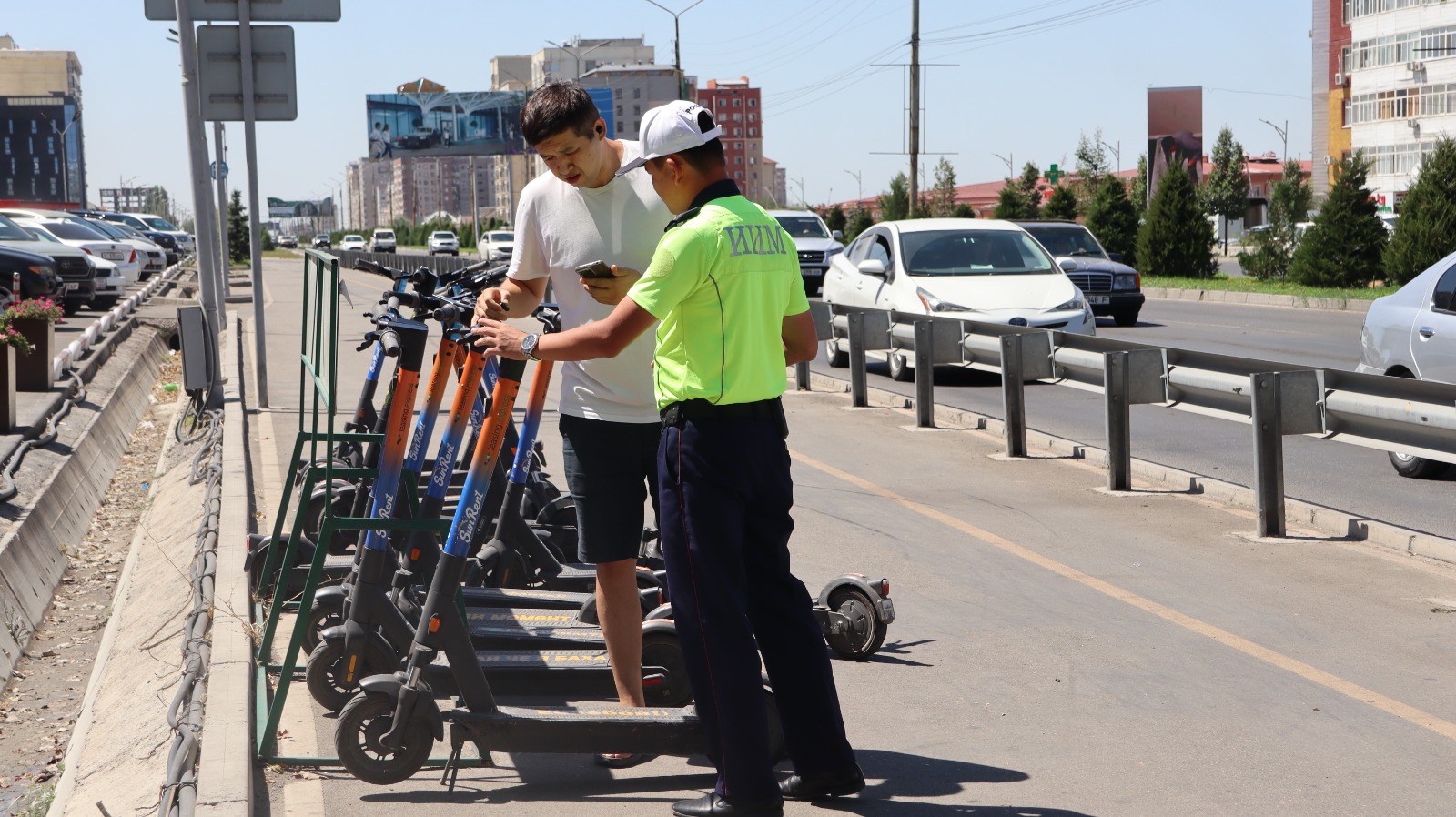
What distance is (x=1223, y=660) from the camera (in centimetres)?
546

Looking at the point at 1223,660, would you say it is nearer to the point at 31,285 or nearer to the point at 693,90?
the point at 31,285

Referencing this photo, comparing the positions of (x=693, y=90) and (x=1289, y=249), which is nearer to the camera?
(x=1289, y=249)

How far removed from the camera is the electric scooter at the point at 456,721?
4.11m

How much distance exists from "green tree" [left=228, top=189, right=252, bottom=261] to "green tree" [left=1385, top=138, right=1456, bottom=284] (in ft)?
145

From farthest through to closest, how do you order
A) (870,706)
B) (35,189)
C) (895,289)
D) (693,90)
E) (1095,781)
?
(35,189)
(693,90)
(895,289)
(870,706)
(1095,781)

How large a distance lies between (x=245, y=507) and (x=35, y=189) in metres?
175

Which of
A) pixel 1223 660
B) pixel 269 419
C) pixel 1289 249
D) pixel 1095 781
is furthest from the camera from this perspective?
pixel 1289 249

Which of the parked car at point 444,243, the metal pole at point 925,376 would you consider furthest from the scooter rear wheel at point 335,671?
the parked car at point 444,243

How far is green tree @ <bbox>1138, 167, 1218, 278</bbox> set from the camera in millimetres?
35969

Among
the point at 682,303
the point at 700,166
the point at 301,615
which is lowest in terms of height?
the point at 301,615

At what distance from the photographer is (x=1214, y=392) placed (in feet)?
27.9

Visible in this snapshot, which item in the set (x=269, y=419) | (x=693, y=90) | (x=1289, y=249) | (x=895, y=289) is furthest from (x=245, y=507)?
(x=693, y=90)

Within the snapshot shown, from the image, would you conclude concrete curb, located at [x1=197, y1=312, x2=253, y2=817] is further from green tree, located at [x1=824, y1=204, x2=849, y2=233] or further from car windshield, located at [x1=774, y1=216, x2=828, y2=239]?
green tree, located at [x1=824, y1=204, x2=849, y2=233]

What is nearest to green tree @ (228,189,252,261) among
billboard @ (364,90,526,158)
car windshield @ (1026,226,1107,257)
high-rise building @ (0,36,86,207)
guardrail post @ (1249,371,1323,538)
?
billboard @ (364,90,526,158)
